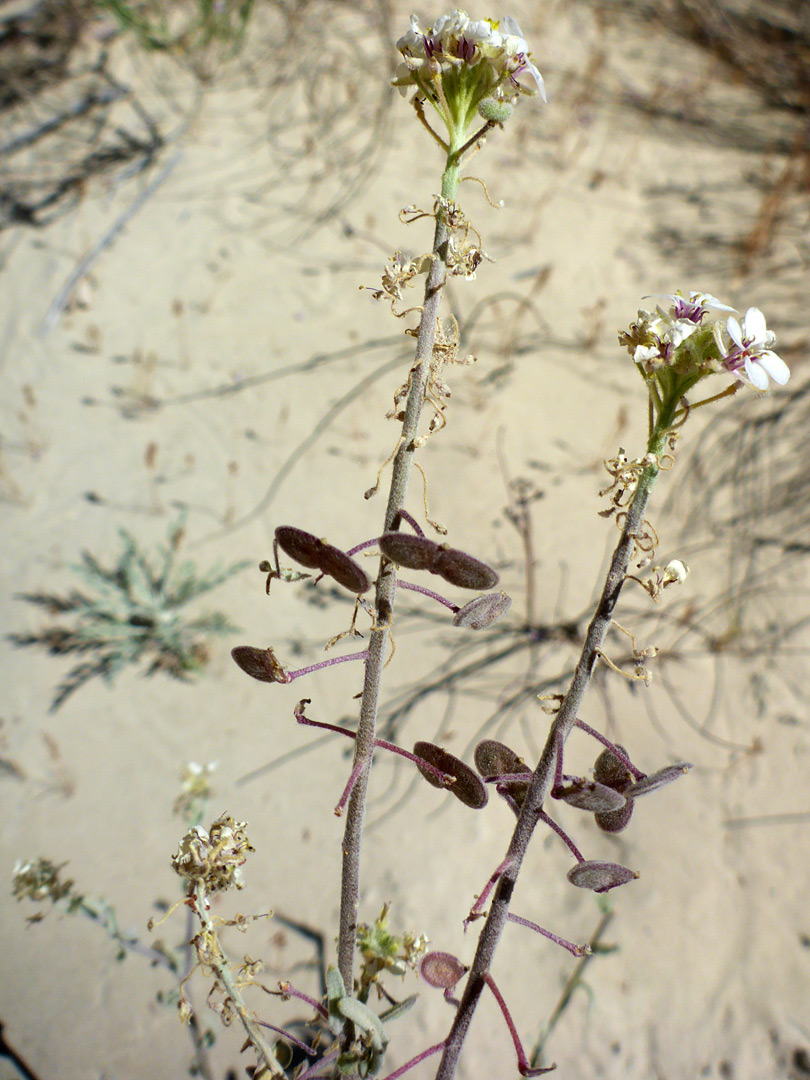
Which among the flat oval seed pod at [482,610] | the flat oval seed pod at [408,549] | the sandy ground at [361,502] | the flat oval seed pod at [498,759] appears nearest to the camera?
the flat oval seed pod at [408,549]

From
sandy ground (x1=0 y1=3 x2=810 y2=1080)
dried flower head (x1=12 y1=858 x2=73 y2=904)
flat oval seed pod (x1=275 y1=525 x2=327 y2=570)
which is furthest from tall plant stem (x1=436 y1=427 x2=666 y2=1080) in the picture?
sandy ground (x1=0 y1=3 x2=810 y2=1080)

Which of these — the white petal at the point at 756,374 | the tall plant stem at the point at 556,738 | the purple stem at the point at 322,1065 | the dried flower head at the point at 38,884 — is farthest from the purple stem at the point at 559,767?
the dried flower head at the point at 38,884

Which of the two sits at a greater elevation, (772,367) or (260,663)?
(772,367)

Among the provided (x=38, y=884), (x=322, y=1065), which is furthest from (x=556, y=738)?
(x=38, y=884)

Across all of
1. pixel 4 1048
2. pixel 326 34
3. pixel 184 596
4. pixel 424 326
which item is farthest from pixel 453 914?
pixel 326 34

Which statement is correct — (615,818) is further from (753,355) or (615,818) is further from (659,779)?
(753,355)

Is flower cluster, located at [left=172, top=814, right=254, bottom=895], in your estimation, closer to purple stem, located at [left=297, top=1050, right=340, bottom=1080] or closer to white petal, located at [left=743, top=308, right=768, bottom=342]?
purple stem, located at [left=297, top=1050, right=340, bottom=1080]

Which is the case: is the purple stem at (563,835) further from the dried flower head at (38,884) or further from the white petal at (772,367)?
the dried flower head at (38,884)
